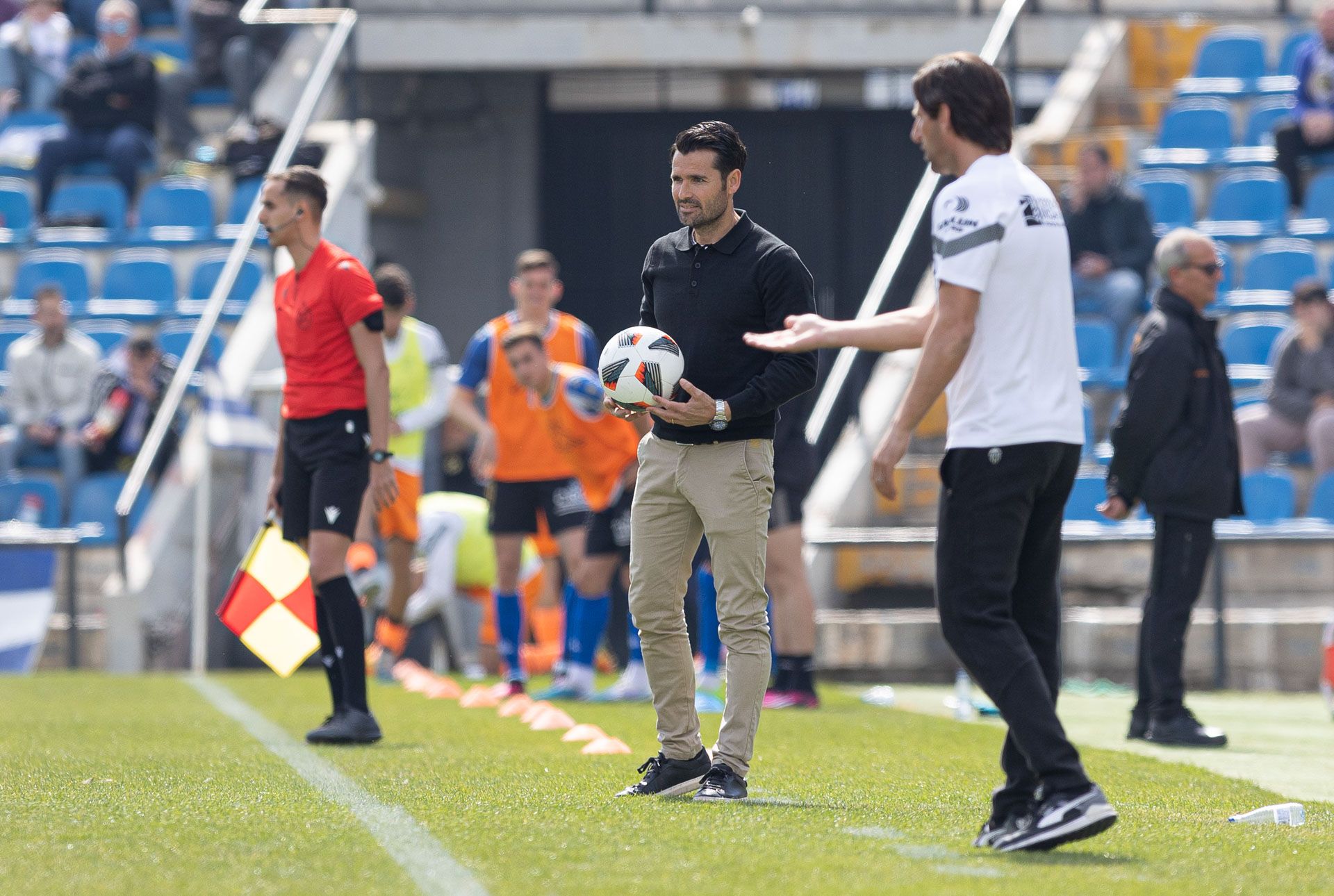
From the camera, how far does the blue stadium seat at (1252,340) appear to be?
13555 mm

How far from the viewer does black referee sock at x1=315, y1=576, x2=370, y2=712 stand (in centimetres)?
725

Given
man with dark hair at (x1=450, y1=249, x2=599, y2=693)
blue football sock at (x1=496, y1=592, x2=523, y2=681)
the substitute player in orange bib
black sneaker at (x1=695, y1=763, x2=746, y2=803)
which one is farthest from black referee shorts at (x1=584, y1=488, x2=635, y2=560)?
black sneaker at (x1=695, y1=763, x2=746, y2=803)

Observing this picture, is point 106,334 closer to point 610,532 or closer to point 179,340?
point 179,340

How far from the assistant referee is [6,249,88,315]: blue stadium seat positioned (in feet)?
29.9

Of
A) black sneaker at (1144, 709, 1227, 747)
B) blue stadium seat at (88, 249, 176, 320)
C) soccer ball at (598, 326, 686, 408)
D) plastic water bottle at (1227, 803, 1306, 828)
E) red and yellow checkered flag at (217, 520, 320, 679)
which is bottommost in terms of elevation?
black sneaker at (1144, 709, 1227, 747)

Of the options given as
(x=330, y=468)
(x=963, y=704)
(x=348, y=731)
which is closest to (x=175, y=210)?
(x=963, y=704)

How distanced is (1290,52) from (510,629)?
993cm

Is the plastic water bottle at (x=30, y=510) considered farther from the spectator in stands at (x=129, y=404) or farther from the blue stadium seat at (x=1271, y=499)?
the blue stadium seat at (x=1271, y=499)

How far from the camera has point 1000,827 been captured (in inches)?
183

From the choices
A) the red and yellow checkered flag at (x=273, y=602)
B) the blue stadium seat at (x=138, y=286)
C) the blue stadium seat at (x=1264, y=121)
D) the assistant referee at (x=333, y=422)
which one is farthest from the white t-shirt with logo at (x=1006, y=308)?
the blue stadium seat at (x=138, y=286)

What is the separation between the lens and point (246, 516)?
13227 mm

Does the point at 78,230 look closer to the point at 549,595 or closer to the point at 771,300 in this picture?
the point at 549,595

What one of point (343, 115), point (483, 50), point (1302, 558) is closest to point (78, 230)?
point (343, 115)

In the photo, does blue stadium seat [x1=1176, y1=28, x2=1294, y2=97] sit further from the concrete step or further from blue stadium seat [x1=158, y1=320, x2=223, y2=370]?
blue stadium seat [x1=158, y1=320, x2=223, y2=370]
